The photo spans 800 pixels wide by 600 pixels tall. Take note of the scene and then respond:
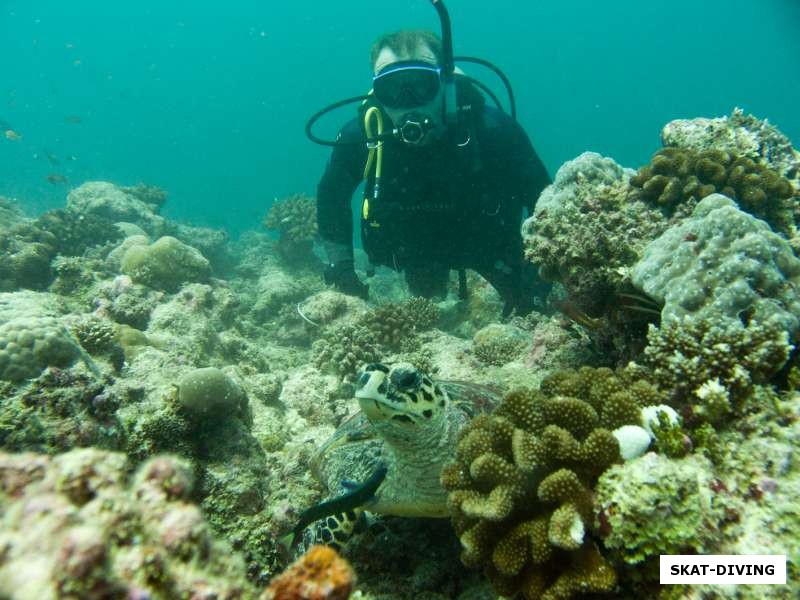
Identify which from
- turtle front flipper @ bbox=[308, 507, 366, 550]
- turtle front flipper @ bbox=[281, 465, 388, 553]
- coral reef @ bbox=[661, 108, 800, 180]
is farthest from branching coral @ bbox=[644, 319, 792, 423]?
coral reef @ bbox=[661, 108, 800, 180]

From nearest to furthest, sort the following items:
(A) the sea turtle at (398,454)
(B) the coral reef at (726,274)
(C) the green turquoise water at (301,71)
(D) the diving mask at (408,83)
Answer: (B) the coral reef at (726,274)
(A) the sea turtle at (398,454)
(D) the diving mask at (408,83)
(C) the green turquoise water at (301,71)

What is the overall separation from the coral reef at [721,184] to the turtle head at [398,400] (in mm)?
2690

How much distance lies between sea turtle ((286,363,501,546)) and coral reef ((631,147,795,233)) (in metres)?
2.54

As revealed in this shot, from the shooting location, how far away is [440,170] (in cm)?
686

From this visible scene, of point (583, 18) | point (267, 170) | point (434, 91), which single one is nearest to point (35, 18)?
point (267, 170)

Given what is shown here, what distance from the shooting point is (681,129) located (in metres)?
4.36

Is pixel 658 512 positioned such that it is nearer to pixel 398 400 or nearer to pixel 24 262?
pixel 398 400

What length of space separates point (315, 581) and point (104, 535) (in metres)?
0.49

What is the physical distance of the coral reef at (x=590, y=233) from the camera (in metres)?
Result: 3.33

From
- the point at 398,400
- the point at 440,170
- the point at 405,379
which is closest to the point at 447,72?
the point at 440,170

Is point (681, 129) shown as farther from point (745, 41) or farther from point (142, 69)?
point (142, 69)

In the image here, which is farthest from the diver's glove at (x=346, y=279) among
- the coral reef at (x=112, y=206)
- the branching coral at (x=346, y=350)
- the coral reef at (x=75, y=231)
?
the coral reef at (x=112, y=206)

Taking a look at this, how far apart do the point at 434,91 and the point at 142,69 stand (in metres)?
136

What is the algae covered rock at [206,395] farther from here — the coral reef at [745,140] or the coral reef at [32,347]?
the coral reef at [745,140]
